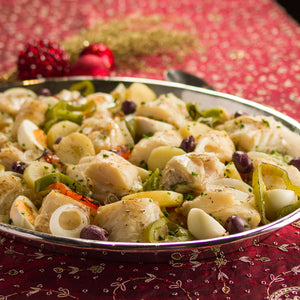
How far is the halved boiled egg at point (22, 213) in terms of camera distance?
230cm

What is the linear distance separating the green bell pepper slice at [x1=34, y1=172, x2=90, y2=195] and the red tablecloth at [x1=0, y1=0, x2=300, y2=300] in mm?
311

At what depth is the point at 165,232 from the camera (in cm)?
225

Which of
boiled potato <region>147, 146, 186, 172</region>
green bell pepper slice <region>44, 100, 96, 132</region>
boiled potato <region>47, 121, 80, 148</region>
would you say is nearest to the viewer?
boiled potato <region>147, 146, 186, 172</region>

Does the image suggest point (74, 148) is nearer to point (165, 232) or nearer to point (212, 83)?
point (165, 232)

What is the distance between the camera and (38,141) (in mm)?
3109

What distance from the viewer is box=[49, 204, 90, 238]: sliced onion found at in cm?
218

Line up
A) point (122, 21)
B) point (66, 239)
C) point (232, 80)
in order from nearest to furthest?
point (66, 239)
point (232, 80)
point (122, 21)

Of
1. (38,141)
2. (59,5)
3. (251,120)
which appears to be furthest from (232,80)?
(59,5)

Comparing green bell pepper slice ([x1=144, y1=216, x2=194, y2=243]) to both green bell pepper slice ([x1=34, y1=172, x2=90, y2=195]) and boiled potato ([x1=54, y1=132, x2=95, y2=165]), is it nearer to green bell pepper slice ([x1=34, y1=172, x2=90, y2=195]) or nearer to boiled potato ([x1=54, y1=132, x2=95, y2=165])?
green bell pepper slice ([x1=34, y1=172, x2=90, y2=195])

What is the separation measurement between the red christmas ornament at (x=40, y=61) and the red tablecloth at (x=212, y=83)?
0.87 metres

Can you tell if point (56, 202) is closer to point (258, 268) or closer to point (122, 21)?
point (258, 268)

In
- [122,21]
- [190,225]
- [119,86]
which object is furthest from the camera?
[122,21]

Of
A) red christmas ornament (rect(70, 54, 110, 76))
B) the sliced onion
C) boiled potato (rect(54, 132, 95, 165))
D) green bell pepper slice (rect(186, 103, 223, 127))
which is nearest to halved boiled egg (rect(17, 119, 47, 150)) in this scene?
boiled potato (rect(54, 132, 95, 165))

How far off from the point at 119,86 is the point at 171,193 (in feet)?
5.43
